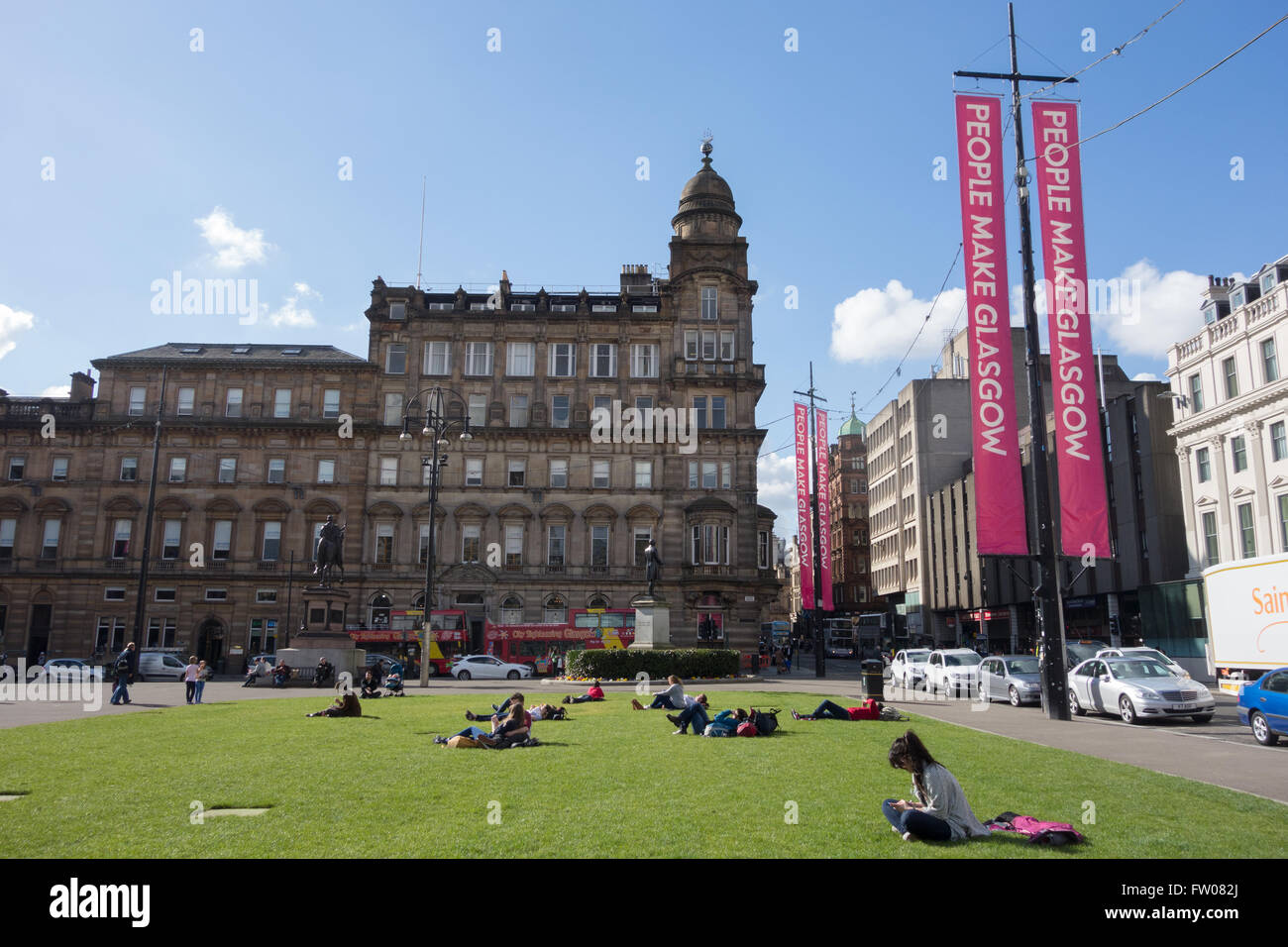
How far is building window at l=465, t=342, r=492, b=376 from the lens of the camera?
2452 inches

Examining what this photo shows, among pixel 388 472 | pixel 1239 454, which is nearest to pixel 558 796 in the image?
pixel 1239 454

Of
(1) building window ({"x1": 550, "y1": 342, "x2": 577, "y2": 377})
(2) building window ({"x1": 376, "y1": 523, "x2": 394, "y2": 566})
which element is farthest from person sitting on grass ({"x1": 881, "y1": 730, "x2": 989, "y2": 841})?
(1) building window ({"x1": 550, "y1": 342, "x2": 577, "y2": 377})

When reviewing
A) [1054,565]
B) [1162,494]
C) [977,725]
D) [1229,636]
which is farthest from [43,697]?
[1162,494]

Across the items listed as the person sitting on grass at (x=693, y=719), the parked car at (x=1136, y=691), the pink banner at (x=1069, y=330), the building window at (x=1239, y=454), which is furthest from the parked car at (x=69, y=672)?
the building window at (x=1239, y=454)

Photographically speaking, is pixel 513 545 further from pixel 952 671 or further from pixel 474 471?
pixel 952 671

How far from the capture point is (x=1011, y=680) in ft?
90.0

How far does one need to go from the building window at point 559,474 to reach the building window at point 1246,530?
127 ft

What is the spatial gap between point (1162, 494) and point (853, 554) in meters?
67.8

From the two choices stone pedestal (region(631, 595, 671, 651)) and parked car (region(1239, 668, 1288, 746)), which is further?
stone pedestal (region(631, 595, 671, 651))

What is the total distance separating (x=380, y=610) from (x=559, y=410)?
17.8 metres

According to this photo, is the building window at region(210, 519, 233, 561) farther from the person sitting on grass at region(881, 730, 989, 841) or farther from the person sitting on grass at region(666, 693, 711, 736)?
the person sitting on grass at region(881, 730, 989, 841)

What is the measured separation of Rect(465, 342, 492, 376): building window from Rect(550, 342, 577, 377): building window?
432 centimetres

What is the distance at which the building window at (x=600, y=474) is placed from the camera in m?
60.7
